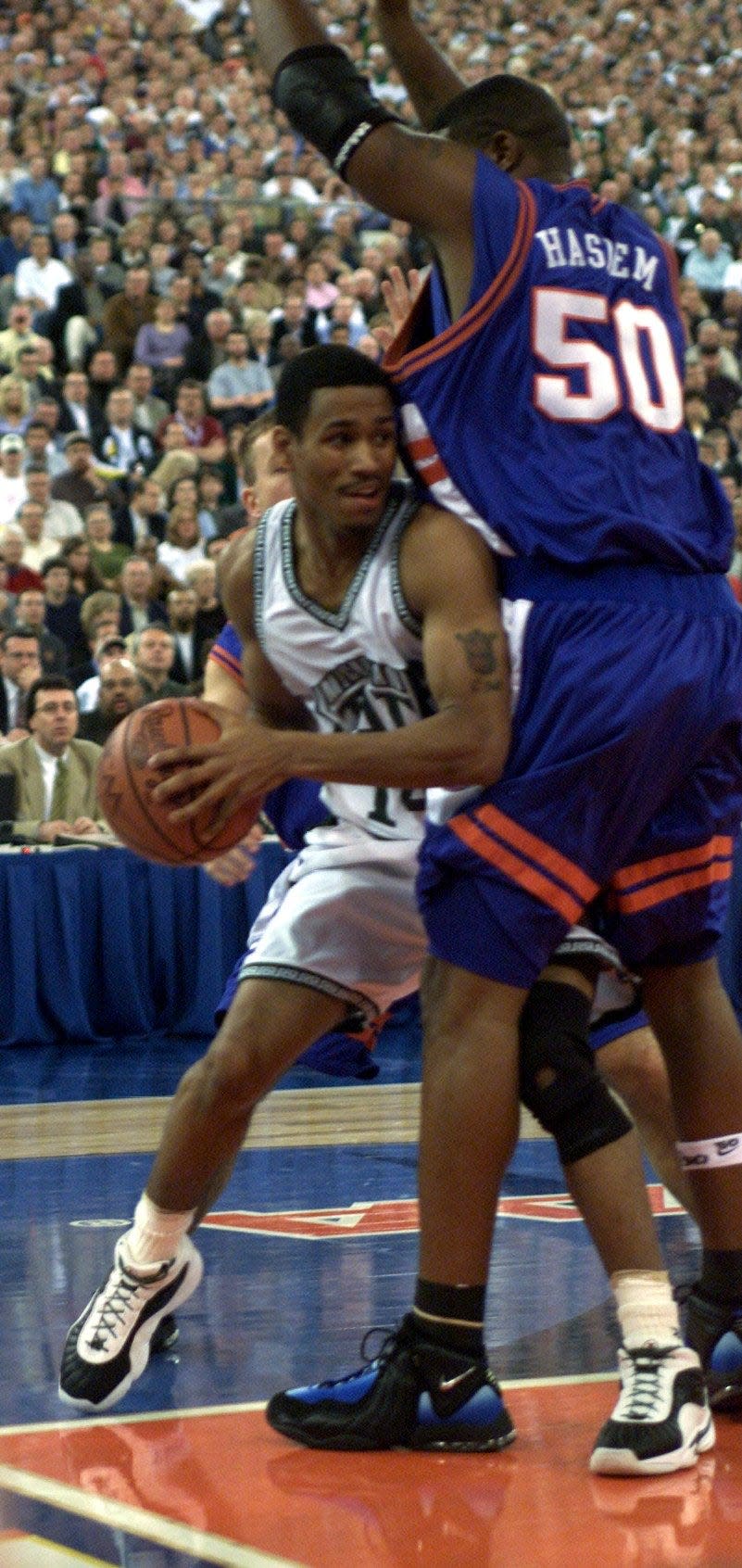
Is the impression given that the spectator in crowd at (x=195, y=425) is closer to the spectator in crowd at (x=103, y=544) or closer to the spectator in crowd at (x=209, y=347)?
the spectator in crowd at (x=209, y=347)

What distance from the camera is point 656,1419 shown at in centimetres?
288

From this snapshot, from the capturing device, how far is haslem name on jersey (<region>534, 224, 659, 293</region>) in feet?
10.1

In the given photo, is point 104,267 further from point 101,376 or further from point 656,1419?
point 656,1419

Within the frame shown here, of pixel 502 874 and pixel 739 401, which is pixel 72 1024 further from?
pixel 739 401

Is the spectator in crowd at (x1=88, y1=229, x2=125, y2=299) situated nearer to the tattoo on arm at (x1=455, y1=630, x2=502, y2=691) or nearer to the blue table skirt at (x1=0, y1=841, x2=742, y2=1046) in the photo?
the blue table skirt at (x1=0, y1=841, x2=742, y2=1046)

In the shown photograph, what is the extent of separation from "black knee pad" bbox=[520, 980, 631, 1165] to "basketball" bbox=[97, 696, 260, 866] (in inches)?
22.2

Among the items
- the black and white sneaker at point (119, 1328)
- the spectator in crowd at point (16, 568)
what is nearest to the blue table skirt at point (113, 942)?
the spectator in crowd at point (16, 568)

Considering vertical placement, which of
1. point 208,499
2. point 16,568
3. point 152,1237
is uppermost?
point 208,499

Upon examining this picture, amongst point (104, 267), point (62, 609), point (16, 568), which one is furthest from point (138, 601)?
point (104, 267)

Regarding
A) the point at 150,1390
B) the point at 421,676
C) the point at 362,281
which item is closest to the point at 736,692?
the point at 421,676

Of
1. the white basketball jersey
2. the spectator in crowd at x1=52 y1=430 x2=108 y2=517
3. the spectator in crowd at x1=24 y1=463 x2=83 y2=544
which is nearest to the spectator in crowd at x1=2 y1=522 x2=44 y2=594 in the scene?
the spectator in crowd at x1=24 y1=463 x2=83 y2=544

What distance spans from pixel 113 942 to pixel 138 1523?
6426 mm

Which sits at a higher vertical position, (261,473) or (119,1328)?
(261,473)

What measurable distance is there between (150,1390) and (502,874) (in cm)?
111
